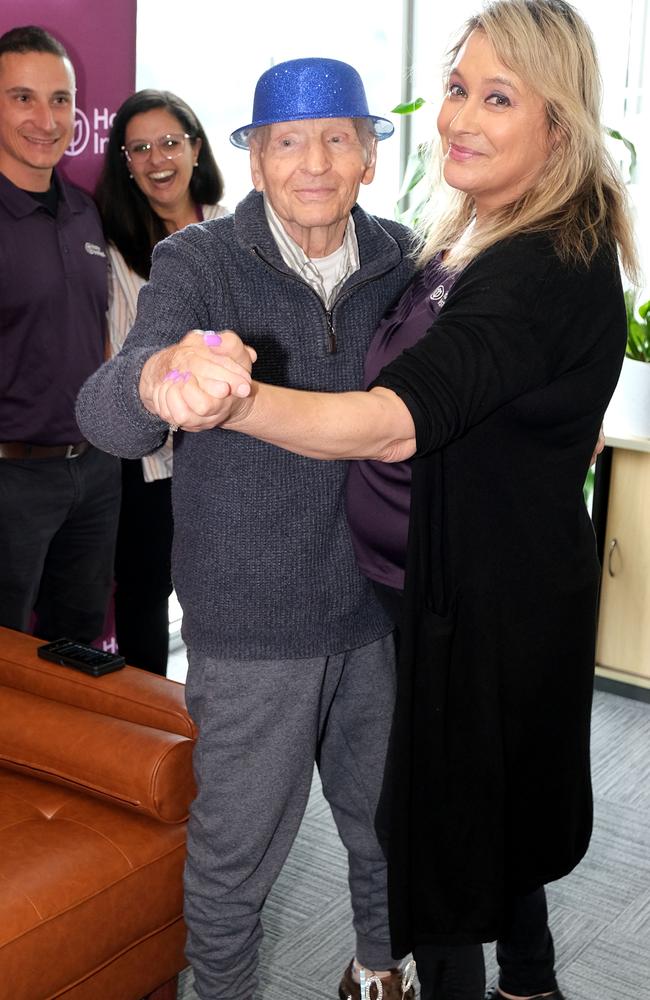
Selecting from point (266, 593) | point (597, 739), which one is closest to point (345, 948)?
point (266, 593)

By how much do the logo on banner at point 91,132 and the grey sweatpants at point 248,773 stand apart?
2.04 metres

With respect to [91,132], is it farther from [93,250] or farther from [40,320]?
[40,320]

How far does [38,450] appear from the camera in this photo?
295cm

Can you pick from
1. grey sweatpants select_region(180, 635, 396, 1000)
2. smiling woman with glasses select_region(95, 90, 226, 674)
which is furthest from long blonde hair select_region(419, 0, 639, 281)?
smiling woman with glasses select_region(95, 90, 226, 674)

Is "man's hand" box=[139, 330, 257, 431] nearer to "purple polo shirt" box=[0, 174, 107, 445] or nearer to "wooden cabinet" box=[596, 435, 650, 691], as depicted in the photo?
"purple polo shirt" box=[0, 174, 107, 445]

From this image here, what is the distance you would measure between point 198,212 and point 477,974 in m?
2.33

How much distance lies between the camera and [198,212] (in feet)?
11.0

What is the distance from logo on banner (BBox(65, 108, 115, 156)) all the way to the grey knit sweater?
1749 mm

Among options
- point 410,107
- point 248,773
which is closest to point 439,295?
point 248,773

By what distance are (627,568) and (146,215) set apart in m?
1.87

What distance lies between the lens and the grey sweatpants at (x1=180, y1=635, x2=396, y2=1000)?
178 cm

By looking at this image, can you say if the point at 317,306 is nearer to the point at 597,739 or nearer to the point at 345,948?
the point at 345,948

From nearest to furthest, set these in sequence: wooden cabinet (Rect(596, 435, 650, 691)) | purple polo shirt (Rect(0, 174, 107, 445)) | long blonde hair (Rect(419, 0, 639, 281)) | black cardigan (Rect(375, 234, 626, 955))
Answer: black cardigan (Rect(375, 234, 626, 955)), long blonde hair (Rect(419, 0, 639, 281)), purple polo shirt (Rect(0, 174, 107, 445)), wooden cabinet (Rect(596, 435, 650, 691))

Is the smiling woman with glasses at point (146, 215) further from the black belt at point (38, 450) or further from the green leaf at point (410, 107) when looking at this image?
the green leaf at point (410, 107)
